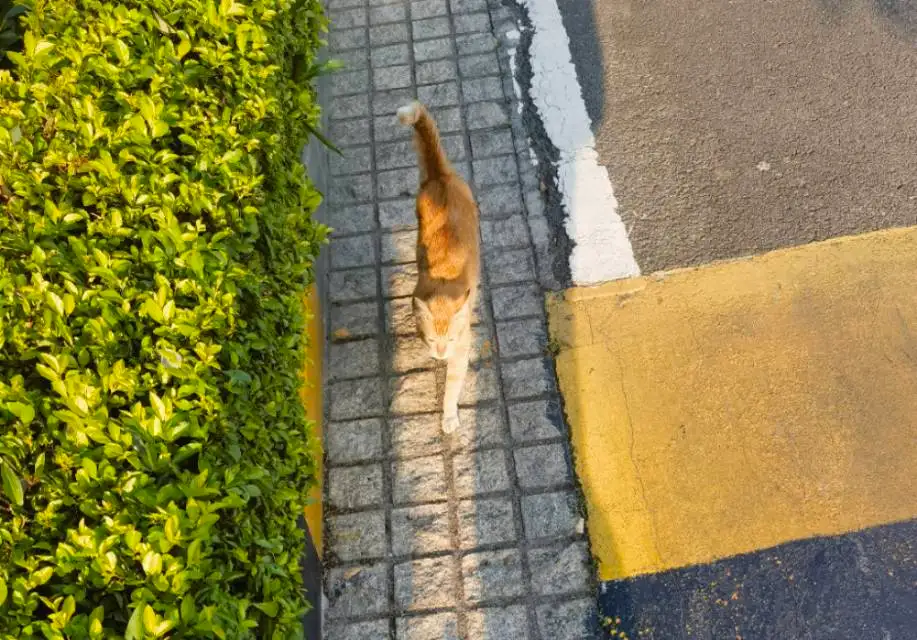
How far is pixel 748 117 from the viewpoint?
5402 millimetres

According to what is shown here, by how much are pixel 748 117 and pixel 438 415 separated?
3.12 m

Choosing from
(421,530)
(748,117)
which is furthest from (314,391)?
(748,117)

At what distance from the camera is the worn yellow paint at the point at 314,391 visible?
12.5 ft

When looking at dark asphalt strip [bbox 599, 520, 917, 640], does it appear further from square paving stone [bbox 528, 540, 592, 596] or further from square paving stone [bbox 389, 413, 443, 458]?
square paving stone [bbox 389, 413, 443, 458]

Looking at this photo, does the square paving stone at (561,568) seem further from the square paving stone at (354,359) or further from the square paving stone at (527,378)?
the square paving stone at (354,359)

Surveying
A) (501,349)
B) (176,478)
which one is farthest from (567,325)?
(176,478)

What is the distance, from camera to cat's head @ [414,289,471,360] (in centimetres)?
391

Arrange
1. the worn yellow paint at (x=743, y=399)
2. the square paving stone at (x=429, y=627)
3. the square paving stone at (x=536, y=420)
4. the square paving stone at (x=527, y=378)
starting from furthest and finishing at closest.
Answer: the square paving stone at (x=527, y=378), the square paving stone at (x=536, y=420), the worn yellow paint at (x=743, y=399), the square paving stone at (x=429, y=627)

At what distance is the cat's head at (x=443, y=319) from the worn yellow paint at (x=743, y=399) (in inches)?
27.0

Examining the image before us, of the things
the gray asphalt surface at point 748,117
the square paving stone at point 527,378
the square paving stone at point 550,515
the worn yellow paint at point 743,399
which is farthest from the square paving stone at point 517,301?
the square paving stone at point 550,515

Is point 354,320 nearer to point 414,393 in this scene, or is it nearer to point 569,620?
point 414,393

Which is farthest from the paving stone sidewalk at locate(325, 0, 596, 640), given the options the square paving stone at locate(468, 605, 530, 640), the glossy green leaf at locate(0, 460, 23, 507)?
the glossy green leaf at locate(0, 460, 23, 507)

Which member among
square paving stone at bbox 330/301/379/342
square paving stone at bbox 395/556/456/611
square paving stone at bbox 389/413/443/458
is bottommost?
square paving stone at bbox 395/556/456/611

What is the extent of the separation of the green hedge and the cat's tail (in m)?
0.58
